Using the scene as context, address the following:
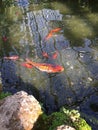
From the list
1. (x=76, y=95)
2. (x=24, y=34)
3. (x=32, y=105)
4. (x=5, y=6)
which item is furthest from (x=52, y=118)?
(x=5, y=6)

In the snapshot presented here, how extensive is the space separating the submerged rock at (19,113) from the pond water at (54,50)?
1060 mm

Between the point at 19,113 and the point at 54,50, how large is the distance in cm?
327

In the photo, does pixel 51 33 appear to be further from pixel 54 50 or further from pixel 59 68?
pixel 59 68

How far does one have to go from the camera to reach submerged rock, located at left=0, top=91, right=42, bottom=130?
4.33m

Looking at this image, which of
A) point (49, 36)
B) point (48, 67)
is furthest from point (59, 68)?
point (49, 36)

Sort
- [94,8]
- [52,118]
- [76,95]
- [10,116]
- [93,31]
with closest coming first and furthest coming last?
[10,116], [52,118], [76,95], [93,31], [94,8]

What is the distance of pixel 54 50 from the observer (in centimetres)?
741

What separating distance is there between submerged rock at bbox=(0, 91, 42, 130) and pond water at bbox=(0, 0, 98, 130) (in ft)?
3.48

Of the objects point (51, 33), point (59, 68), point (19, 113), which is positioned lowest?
point (59, 68)

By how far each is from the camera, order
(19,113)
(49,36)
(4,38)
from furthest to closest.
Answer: (4,38)
(49,36)
(19,113)

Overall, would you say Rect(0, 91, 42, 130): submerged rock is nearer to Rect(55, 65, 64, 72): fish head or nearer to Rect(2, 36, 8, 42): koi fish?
Rect(55, 65, 64, 72): fish head

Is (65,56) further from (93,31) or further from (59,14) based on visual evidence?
(59,14)

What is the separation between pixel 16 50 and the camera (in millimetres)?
7562

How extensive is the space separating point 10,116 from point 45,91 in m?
1.71
